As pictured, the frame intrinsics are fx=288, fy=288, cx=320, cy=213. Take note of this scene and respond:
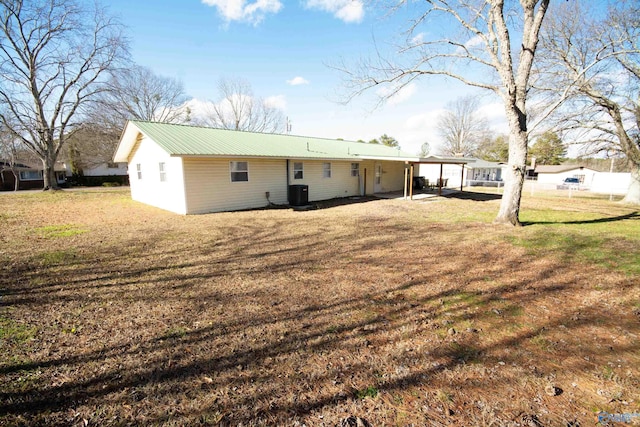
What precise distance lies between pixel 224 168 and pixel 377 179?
11949 mm

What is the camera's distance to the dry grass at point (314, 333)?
7.68 ft

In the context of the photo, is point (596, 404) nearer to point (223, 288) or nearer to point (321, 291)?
point (321, 291)

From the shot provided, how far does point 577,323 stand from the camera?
3646 mm

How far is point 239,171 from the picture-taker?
1287 centimetres

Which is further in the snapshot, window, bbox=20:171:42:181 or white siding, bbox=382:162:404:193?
window, bbox=20:171:42:181

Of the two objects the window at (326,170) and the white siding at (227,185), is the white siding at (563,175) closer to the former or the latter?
the window at (326,170)

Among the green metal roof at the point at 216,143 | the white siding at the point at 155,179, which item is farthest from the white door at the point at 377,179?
the white siding at the point at 155,179

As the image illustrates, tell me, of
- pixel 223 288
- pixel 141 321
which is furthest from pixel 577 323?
pixel 141 321

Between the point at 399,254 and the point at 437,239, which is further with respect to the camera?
the point at 437,239

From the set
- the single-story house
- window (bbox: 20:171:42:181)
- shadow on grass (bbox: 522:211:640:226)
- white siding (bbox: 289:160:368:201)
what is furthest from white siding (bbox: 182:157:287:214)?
window (bbox: 20:171:42:181)

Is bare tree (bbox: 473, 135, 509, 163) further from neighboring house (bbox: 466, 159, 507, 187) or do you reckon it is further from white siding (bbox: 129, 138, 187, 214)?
white siding (bbox: 129, 138, 187, 214)

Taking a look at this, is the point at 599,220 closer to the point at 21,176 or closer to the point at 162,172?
the point at 162,172

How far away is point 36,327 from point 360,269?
4.69 metres

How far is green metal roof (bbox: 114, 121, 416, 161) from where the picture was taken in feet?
37.4
